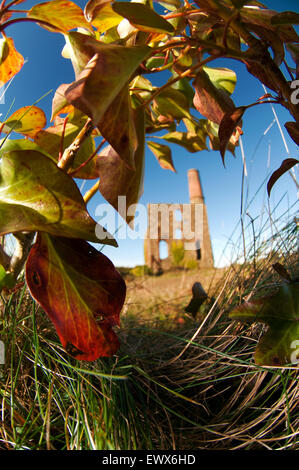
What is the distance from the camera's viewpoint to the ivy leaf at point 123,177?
324mm

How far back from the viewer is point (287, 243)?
784 mm

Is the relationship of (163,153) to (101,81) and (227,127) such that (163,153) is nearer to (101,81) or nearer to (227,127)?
(227,127)

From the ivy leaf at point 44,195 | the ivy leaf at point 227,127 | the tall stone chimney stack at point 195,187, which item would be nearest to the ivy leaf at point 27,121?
the ivy leaf at point 44,195

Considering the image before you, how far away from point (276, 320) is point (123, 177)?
8.8 inches

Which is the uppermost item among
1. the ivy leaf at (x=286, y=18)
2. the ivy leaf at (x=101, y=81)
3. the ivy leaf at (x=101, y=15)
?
the ivy leaf at (x=101, y=15)

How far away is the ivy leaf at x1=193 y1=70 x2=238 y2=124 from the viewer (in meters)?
0.39

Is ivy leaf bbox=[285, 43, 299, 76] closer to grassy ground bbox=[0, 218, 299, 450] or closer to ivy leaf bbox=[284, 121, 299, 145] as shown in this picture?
ivy leaf bbox=[284, 121, 299, 145]

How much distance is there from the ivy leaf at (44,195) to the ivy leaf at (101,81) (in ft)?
0.31

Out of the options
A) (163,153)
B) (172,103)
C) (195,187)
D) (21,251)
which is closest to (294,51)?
(172,103)

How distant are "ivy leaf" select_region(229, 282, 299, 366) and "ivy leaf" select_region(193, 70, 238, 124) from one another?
22 centimetres

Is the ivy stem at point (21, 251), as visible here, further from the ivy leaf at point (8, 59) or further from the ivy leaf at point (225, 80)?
the ivy leaf at point (225, 80)

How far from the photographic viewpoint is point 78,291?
1.10 ft
